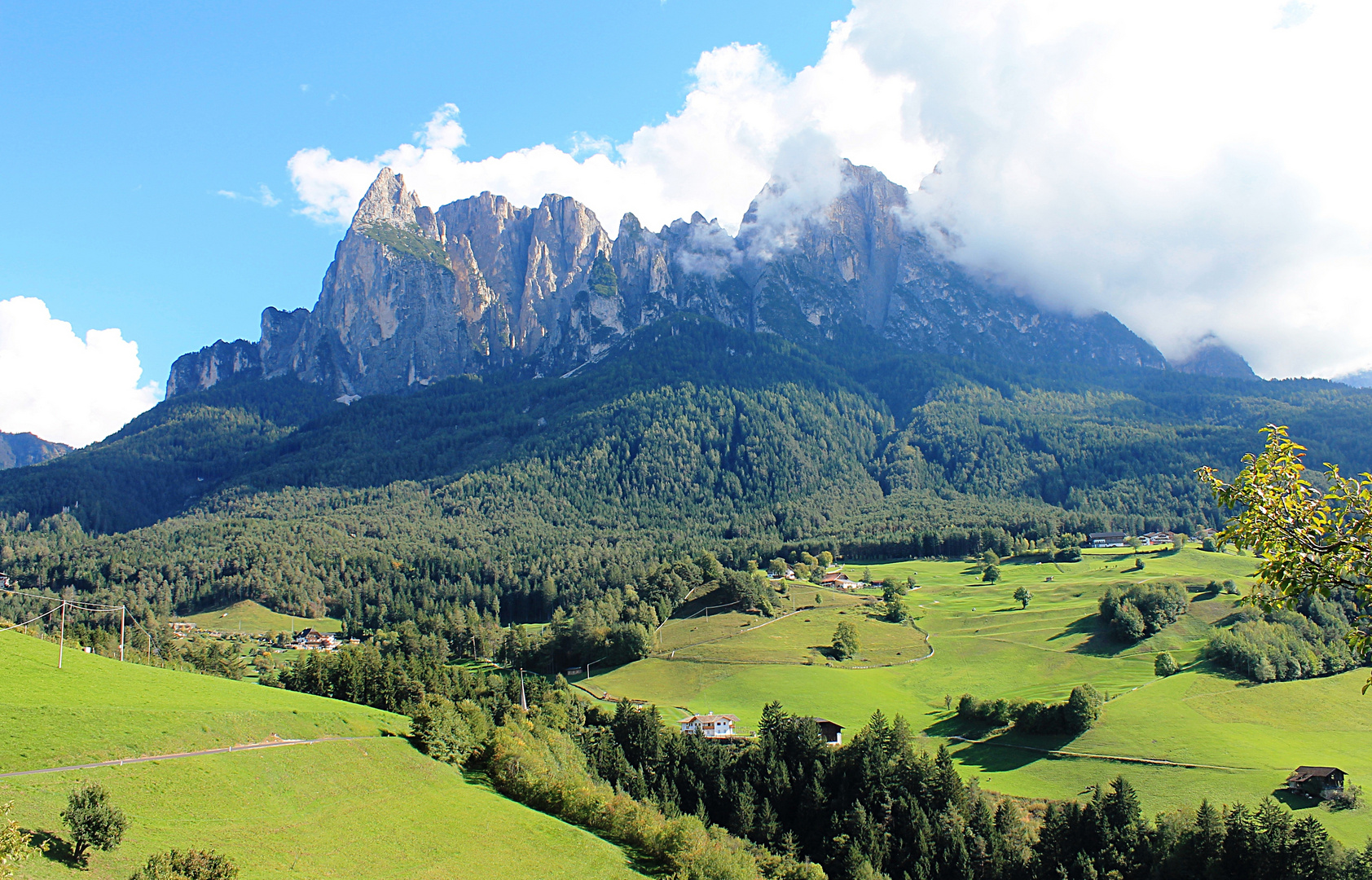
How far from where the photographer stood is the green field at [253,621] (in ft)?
519

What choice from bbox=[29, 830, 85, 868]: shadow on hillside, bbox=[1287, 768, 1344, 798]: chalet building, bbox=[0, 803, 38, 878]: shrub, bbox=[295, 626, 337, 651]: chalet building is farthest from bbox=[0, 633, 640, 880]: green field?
bbox=[295, 626, 337, 651]: chalet building

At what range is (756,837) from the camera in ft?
227

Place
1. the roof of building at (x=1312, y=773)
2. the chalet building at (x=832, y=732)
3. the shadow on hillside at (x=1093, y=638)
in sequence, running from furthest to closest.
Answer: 1. the shadow on hillside at (x=1093, y=638)
2. the chalet building at (x=832, y=732)
3. the roof of building at (x=1312, y=773)

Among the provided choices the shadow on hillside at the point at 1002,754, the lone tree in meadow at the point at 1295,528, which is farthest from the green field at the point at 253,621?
the lone tree in meadow at the point at 1295,528

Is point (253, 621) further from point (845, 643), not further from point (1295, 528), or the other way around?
point (1295, 528)

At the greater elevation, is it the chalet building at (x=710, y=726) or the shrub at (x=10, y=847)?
the shrub at (x=10, y=847)

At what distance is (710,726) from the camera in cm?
8756

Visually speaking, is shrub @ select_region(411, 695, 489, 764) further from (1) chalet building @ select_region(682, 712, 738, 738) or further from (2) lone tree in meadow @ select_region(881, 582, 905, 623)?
(2) lone tree in meadow @ select_region(881, 582, 905, 623)

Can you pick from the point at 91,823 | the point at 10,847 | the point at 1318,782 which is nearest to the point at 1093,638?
the point at 1318,782

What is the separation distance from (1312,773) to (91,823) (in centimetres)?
8392

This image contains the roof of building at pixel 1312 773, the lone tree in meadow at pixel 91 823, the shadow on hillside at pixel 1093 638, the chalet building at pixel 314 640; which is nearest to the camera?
the lone tree in meadow at pixel 91 823

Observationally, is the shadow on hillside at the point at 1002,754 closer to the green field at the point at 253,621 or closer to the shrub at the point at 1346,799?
the shrub at the point at 1346,799

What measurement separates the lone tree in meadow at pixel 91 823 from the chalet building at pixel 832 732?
2412 inches

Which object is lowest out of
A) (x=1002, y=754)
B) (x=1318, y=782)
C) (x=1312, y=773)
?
(x=1002, y=754)
